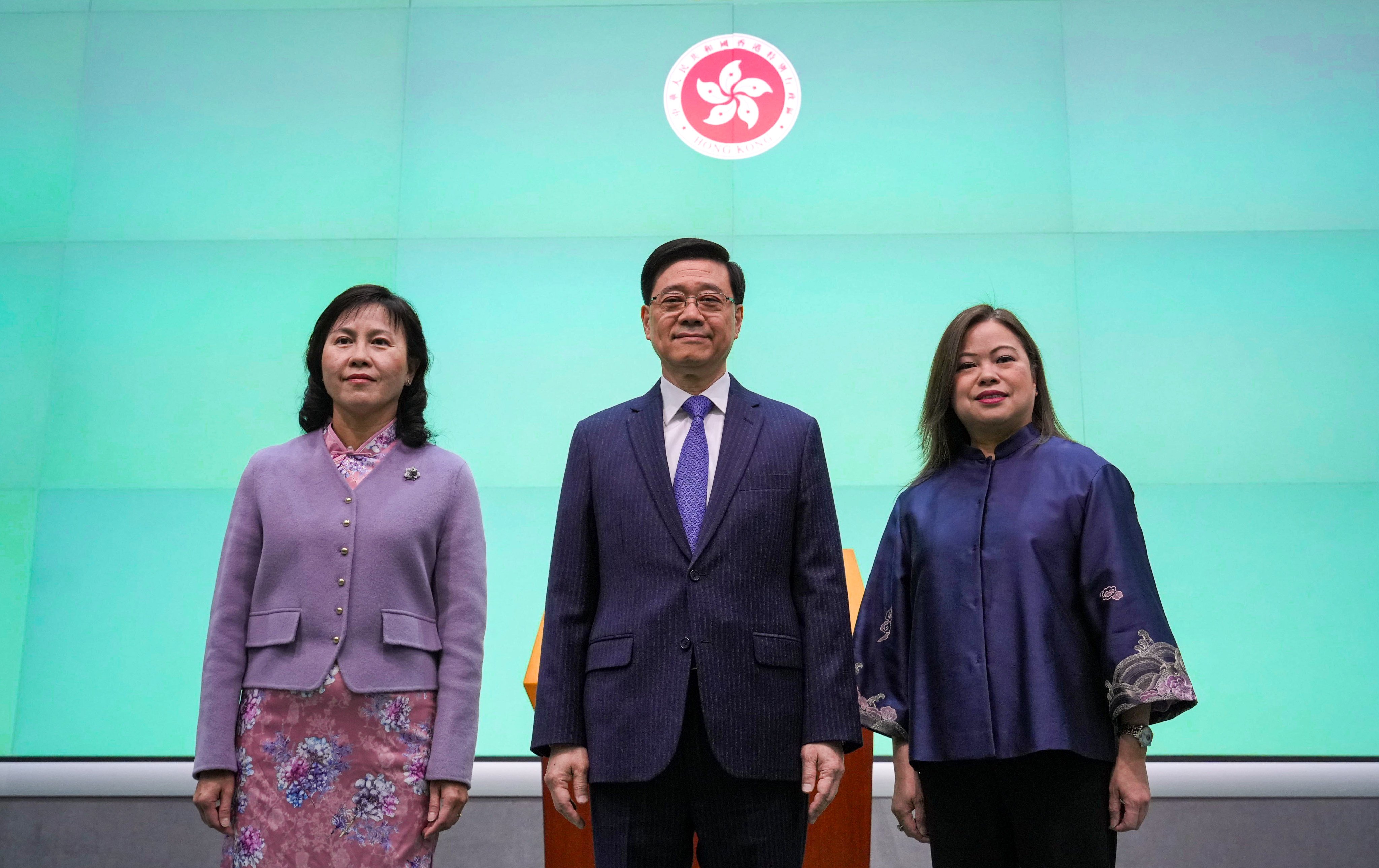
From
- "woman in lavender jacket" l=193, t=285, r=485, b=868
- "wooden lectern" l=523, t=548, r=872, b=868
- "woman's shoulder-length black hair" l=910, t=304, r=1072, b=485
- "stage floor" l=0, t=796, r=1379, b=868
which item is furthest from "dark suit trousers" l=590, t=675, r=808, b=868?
"stage floor" l=0, t=796, r=1379, b=868

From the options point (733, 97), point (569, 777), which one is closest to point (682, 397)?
point (569, 777)

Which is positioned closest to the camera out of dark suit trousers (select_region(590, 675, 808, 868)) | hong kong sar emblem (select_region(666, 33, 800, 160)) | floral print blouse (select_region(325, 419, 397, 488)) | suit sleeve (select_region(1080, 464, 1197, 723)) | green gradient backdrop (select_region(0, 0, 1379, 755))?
dark suit trousers (select_region(590, 675, 808, 868))

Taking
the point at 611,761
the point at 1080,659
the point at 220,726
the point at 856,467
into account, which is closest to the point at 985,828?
the point at 1080,659

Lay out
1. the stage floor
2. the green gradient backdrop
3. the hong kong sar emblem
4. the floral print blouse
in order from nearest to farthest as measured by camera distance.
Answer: the floral print blouse → the stage floor → the green gradient backdrop → the hong kong sar emblem

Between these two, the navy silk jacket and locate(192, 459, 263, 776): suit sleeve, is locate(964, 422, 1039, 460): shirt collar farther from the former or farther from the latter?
locate(192, 459, 263, 776): suit sleeve

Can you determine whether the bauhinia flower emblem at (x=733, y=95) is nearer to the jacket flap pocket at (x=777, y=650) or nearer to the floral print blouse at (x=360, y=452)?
the floral print blouse at (x=360, y=452)

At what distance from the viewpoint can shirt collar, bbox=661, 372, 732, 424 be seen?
185 centimetres

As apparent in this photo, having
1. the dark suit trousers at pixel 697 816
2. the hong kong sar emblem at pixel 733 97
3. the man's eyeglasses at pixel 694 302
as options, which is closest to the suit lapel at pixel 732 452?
the man's eyeglasses at pixel 694 302

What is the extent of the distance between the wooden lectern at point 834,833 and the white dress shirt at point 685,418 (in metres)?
0.48

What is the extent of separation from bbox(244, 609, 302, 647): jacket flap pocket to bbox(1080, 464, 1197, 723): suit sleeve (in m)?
1.31

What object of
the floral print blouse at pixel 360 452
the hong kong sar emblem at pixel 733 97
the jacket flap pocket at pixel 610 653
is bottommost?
the jacket flap pocket at pixel 610 653

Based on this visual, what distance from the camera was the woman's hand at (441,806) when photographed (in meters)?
1.78

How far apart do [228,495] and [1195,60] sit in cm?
361

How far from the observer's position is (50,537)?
3.60 m
